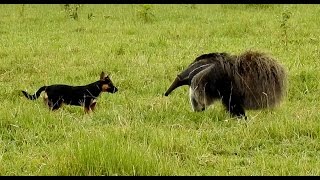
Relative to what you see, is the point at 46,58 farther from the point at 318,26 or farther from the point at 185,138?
the point at 318,26

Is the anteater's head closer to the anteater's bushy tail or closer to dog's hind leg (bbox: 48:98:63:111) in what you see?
the anteater's bushy tail

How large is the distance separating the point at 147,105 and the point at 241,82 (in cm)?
138

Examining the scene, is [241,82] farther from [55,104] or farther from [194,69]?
[55,104]

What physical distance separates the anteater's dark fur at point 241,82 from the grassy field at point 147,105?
0.20 metres

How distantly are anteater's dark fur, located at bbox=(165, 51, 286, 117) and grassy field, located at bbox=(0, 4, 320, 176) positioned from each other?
0.20 metres

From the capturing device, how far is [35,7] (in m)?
20.1

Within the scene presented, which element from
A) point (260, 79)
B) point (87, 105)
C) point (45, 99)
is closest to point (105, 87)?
point (87, 105)

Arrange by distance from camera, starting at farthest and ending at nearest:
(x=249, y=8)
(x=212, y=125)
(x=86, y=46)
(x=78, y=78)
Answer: (x=249, y=8) < (x=86, y=46) < (x=78, y=78) < (x=212, y=125)

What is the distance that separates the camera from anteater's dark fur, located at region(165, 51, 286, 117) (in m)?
6.29

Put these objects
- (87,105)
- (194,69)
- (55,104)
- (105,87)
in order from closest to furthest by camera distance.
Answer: (194,69) < (87,105) < (55,104) < (105,87)

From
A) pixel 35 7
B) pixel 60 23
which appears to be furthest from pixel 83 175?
pixel 35 7

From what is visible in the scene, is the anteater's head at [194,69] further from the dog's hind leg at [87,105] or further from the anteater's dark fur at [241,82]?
the dog's hind leg at [87,105]

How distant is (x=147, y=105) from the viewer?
7.13 m
